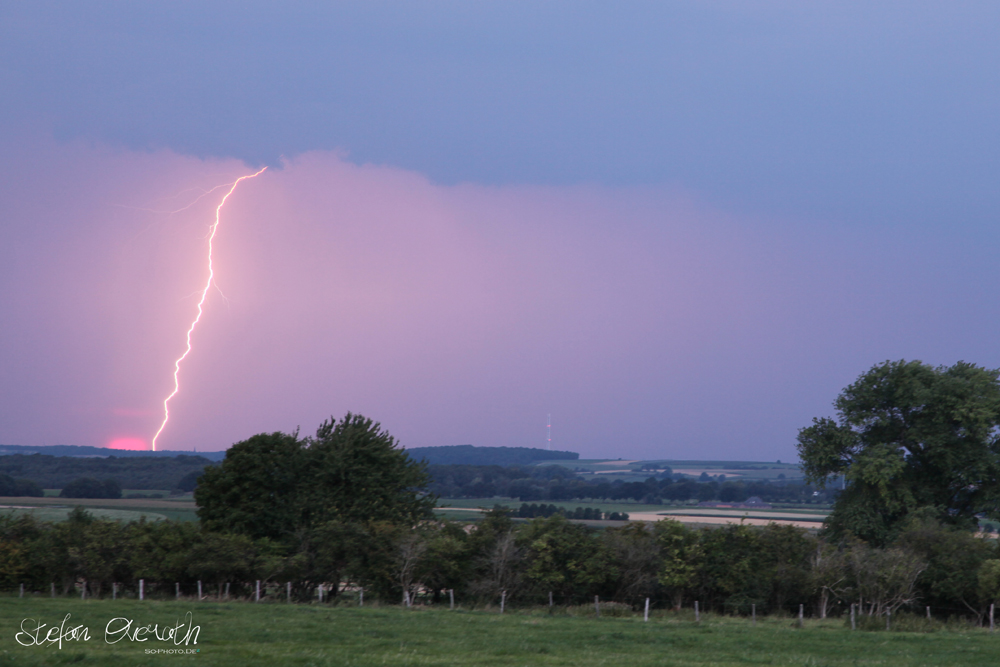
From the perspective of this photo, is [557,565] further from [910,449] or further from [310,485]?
[910,449]

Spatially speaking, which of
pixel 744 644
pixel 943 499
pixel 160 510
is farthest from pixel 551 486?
pixel 744 644

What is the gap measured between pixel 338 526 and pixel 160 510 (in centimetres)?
7305

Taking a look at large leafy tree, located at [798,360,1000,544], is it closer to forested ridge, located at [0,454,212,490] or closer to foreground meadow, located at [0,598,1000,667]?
foreground meadow, located at [0,598,1000,667]

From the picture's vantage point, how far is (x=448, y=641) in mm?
20312

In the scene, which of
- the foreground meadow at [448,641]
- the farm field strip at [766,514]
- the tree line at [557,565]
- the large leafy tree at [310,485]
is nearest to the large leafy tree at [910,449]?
the tree line at [557,565]

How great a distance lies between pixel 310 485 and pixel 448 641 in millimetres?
25574

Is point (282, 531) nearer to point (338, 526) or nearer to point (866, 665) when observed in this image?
point (338, 526)

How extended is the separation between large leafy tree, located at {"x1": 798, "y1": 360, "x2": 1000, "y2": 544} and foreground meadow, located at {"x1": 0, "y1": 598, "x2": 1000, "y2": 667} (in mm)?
16767

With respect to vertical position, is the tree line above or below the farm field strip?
above

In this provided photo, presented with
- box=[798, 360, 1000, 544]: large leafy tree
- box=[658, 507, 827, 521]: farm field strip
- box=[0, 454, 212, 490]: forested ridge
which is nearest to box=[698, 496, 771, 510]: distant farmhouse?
box=[658, 507, 827, 521]: farm field strip

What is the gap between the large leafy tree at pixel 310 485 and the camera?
4184 cm

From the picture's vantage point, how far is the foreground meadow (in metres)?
16.6

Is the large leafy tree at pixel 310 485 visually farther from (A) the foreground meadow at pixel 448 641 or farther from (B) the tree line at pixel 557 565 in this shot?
(A) the foreground meadow at pixel 448 641

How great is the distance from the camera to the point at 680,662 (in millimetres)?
Answer: 17812
